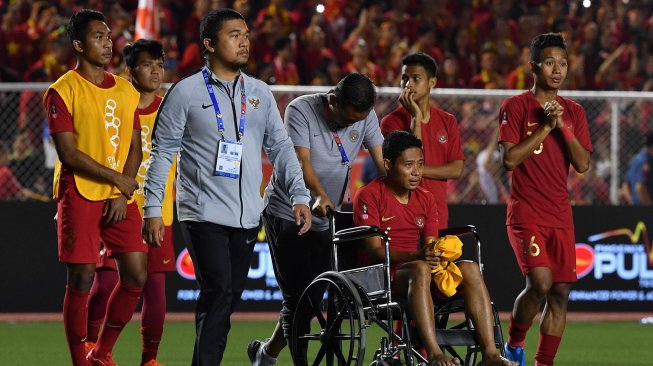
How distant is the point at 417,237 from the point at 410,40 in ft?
36.6

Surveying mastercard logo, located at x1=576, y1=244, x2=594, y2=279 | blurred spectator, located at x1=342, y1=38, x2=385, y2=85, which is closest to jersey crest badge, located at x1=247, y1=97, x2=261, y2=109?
mastercard logo, located at x1=576, y1=244, x2=594, y2=279

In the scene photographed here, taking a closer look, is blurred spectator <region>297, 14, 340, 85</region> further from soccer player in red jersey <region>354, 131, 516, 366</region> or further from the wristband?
soccer player in red jersey <region>354, 131, 516, 366</region>

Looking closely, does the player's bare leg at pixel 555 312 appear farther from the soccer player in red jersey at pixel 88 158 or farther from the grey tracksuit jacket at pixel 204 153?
the soccer player in red jersey at pixel 88 158

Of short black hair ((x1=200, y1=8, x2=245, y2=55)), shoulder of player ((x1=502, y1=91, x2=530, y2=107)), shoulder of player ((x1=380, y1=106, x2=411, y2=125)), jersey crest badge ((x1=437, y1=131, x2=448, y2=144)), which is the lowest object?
jersey crest badge ((x1=437, y1=131, x2=448, y2=144))

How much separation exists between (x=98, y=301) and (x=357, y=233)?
102 inches

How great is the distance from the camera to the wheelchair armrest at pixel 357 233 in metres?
7.71

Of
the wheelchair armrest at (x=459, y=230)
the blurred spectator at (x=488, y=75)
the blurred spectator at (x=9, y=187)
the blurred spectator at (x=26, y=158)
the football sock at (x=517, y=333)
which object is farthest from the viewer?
the blurred spectator at (x=488, y=75)

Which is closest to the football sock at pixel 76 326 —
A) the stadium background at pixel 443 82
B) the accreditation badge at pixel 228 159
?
the accreditation badge at pixel 228 159

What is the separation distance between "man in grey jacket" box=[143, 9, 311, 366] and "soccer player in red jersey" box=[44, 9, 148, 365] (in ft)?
2.75

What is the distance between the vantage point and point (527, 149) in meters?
8.87

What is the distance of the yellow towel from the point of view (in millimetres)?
7816

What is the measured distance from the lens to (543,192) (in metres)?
9.06

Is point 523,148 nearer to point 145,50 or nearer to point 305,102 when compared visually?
point 305,102

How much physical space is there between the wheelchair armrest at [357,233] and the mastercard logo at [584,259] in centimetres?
715
